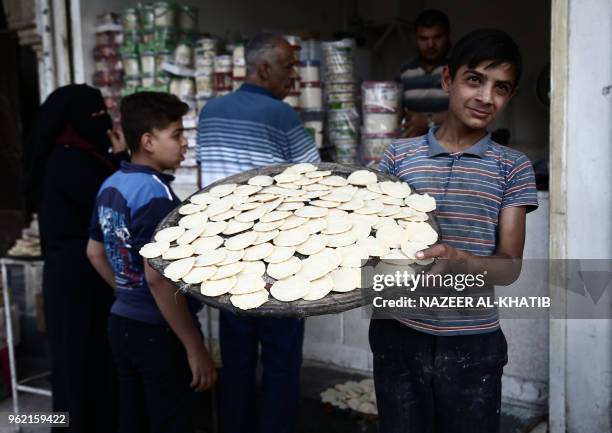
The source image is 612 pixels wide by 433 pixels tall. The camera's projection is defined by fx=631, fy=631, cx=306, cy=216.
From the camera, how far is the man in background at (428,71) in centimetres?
327

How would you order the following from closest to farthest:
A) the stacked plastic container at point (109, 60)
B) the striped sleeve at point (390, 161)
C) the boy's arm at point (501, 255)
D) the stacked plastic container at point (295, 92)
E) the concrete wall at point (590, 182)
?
the boy's arm at point (501, 255) < the striped sleeve at point (390, 161) < the concrete wall at point (590, 182) < the stacked plastic container at point (295, 92) < the stacked plastic container at point (109, 60)

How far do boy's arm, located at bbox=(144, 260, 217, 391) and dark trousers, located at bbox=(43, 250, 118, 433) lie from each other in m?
0.73

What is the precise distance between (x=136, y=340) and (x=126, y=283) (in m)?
0.18

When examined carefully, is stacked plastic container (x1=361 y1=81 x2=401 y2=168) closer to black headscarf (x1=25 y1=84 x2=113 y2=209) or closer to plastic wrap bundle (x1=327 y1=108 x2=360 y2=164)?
plastic wrap bundle (x1=327 y1=108 x2=360 y2=164)

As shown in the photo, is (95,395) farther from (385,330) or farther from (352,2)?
(352,2)

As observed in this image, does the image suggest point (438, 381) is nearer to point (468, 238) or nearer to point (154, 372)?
point (468, 238)

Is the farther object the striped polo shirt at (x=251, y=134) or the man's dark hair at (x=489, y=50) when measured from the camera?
the striped polo shirt at (x=251, y=134)

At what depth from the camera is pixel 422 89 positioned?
336cm

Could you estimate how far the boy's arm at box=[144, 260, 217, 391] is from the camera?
1849mm

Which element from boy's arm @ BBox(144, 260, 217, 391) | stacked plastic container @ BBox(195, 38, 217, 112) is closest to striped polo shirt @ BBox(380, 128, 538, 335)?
boy's arm @ BBox(144, 260, 217, 391)

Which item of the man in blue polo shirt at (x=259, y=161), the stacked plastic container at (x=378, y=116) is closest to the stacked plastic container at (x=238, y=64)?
the stacked plastic container at (x=378, y=116)

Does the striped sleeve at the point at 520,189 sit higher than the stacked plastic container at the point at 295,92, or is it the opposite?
the stacked plastic container at the point at 295,92

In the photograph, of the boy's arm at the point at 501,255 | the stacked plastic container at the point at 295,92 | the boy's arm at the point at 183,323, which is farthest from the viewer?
the stacked plastic container at the point at 295,92

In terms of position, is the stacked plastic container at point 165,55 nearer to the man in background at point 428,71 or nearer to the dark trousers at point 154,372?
the man in background at point 428,71
